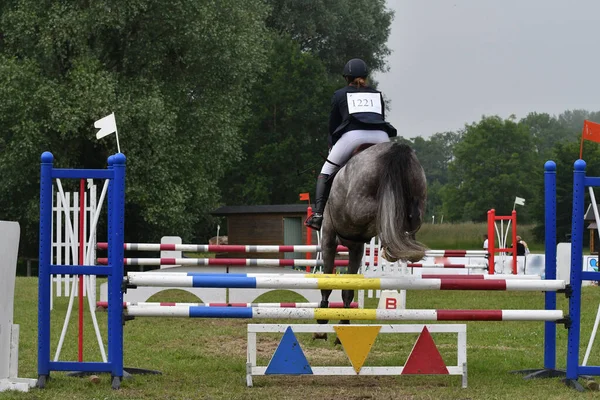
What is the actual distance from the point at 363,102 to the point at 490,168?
3141 inches

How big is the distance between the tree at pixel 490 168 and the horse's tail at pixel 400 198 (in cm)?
7574

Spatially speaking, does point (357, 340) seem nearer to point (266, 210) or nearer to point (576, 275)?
point (576, 275)

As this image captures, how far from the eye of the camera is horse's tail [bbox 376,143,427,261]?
661cm

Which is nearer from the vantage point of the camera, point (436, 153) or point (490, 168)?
point (490, 168)

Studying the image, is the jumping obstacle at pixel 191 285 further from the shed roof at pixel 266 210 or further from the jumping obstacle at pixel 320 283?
the shed roof at pixel 266 210

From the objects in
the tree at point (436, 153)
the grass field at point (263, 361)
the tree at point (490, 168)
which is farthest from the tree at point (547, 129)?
the grass field at point (263, 361)

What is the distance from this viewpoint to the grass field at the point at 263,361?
5910 millimetres

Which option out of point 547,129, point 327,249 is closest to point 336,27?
point 327,249

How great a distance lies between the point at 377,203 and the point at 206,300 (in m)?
6.55

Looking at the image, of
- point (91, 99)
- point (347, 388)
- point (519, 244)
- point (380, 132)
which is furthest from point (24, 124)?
point (347, 388)

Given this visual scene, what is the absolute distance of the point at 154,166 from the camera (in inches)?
1129

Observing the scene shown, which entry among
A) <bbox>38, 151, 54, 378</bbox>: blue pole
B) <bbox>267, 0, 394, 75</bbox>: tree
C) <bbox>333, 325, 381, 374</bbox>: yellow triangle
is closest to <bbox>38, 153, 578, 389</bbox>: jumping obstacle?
<bbox>38, 151, 54, 378</bbox>: blue pole

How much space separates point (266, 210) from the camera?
38.2 meters

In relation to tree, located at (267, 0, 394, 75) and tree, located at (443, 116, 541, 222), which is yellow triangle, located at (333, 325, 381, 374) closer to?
tree, located at (267, 0, 394, 75)
